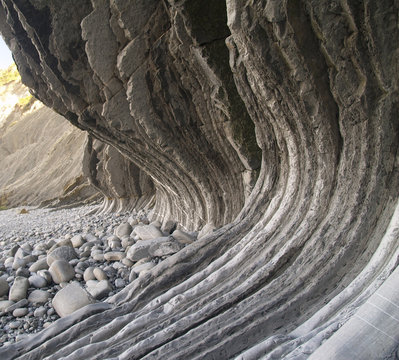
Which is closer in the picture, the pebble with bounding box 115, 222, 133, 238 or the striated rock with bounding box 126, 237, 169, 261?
the striated rock with bounding box 126, 237, 169, 261

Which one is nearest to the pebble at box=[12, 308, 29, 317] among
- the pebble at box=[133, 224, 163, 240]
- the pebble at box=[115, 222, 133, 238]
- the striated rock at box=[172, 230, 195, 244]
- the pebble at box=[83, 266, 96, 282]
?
the pebble at box=[83, 266, 96, 282]

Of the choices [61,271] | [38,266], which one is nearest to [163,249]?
[61,271]

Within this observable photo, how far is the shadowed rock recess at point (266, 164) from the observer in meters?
1.93

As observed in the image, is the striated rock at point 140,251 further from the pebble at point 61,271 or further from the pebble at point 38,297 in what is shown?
the pebble at point 38,297

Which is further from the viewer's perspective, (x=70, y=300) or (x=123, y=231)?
(x=123, y=231)

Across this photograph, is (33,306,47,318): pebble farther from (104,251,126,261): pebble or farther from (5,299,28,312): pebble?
(104,251,126,261): pebble

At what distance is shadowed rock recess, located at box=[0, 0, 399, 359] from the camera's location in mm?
1935

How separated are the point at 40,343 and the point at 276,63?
8.44 feet

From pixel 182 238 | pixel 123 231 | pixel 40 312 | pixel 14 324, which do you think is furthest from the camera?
pixel 123 231

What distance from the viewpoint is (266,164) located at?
3.24 metres

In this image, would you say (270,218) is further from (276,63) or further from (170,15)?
(170,15)

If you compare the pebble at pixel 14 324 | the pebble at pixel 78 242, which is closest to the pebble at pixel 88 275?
the pebble at pixel 14 324

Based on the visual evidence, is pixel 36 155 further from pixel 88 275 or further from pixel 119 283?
pixel 119 283

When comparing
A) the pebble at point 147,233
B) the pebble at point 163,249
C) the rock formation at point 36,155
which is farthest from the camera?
the rock formation at point 36,155
